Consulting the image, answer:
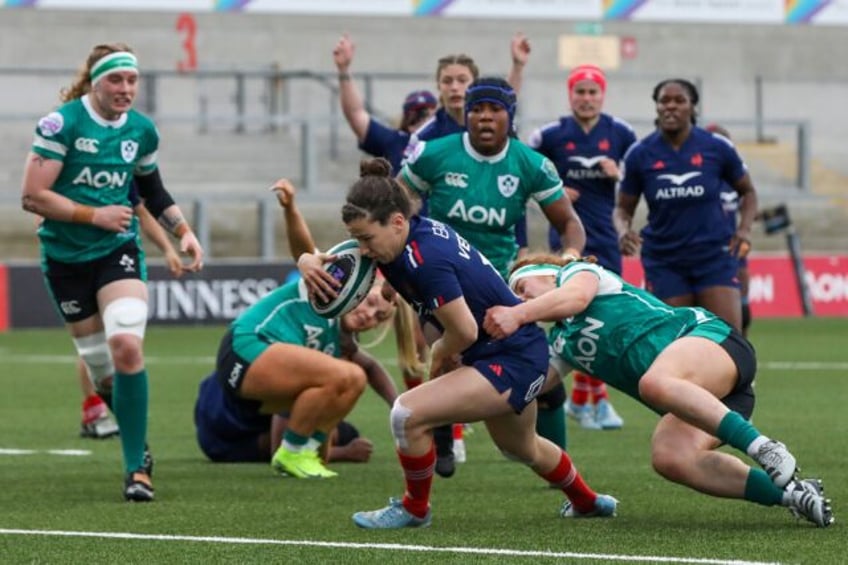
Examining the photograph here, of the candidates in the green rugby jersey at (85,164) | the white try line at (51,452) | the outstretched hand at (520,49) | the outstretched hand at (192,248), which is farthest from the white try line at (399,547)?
the outstretched hand at (520,49)

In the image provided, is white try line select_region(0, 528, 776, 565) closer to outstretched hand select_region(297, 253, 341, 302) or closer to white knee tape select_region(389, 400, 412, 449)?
white knee tape select_region(389, 400, 412, 449)

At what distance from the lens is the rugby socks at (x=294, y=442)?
10461 millimetres

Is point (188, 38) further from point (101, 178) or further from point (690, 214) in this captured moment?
point (101, 178)

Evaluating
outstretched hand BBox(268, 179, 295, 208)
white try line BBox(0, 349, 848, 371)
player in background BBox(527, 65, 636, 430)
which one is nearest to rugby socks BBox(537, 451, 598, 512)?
outstretched hand BBox(268, 179, 295, 208)

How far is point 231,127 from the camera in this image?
97.1 feet

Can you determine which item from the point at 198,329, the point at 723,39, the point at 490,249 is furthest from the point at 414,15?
the point at 490,249

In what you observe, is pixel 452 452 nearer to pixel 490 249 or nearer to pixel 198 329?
pixel 490 249

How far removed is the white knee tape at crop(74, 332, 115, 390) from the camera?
397 inches

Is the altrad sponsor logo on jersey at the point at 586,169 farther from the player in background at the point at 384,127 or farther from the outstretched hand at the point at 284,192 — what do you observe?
the outstretched hand at the point at 284,192

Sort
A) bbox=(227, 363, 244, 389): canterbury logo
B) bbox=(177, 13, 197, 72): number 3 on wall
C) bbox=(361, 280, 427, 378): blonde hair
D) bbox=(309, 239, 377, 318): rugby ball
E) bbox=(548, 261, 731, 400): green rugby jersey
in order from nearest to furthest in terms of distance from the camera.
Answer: bbox=(309, 239, 377, 318): rugby ball < bbox=(548, 261, 731, 400): green rugby jersey < bbox=(227, 363, 244, 389): canterbury logo < bbox=(361, 280, 427, 378): blonde hair < bbox=(177, 13, 197, 72): number 3 on wall

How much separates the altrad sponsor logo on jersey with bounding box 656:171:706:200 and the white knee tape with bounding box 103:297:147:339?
4.48 m

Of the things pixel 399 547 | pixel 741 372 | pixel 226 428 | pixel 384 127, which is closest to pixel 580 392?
pixel 384 127

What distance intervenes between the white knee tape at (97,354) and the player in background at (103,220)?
10 mm

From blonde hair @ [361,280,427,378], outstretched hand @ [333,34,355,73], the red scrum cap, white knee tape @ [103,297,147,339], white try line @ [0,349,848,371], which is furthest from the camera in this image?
white try line @ [0,349,848,371]
